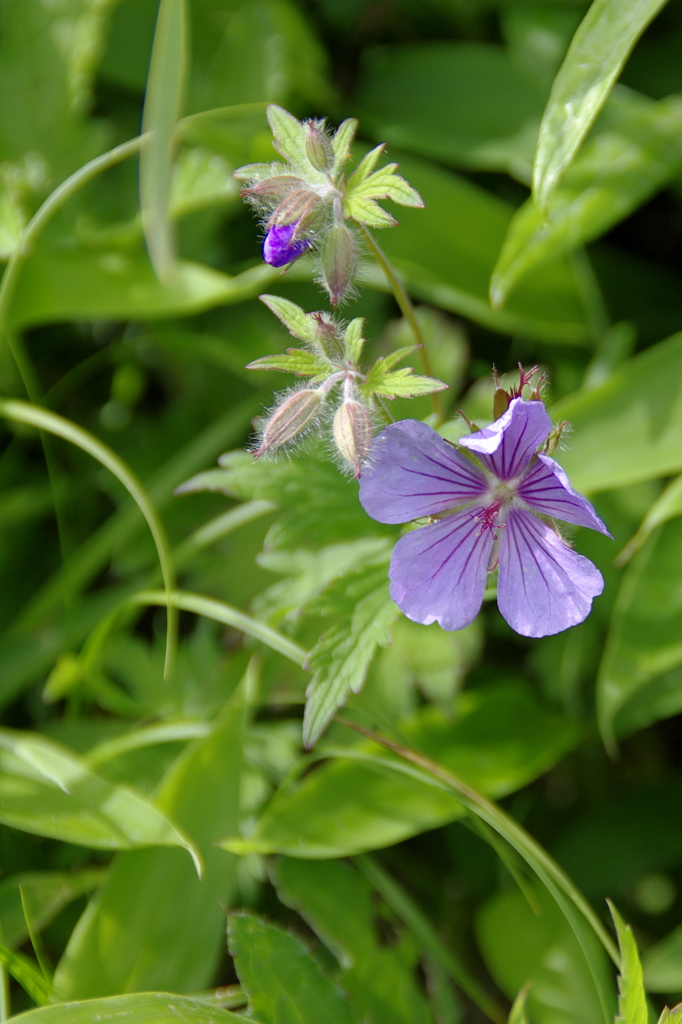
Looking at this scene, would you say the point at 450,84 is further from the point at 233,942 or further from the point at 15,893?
the point at 15,893

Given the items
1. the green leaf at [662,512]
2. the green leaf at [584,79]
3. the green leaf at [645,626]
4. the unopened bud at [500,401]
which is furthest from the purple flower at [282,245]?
the green leaf at [645,626]

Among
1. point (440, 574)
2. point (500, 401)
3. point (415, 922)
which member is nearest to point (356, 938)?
point (415, 922)

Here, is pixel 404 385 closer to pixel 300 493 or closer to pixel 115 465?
pixel 300 493

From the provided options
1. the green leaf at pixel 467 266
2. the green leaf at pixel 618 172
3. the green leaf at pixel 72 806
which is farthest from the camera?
the green leaf at pixel 467 266

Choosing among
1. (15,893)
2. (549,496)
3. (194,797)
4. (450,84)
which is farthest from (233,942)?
(450,84)

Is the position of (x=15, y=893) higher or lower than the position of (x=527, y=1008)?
higher

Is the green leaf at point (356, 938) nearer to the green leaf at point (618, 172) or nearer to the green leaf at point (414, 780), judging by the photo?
the green leaf at point (414, 780)

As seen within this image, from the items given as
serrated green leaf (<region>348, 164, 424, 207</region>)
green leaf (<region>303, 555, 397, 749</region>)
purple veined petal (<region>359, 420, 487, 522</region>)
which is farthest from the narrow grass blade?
serrated green leaf (<region>348, 164, 424, 207</region>)
